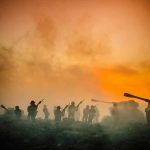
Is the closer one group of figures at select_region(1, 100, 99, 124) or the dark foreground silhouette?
the dark foreground silhouette

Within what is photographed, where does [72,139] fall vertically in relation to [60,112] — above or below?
below

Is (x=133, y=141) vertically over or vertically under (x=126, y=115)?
under

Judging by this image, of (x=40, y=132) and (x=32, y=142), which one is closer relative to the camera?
(x=32, y=142)

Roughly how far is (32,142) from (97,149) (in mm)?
3587

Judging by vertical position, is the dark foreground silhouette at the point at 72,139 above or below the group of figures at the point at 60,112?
below

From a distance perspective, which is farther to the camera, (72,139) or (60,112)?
(60,112)

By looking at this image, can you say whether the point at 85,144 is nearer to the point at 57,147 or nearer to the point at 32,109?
the point at 57,147

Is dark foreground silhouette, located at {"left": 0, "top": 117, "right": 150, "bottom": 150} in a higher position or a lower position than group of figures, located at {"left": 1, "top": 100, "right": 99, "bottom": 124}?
lower

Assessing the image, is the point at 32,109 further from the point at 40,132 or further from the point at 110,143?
the point at 110,143

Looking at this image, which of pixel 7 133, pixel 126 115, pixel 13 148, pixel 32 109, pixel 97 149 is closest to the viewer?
A: pixel 97 149

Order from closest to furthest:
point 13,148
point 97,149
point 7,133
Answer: point 97,149 → point 13,148 → point 7,133

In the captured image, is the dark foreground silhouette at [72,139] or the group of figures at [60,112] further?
the group of figures at [60,112]

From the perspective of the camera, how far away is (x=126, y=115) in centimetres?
3156

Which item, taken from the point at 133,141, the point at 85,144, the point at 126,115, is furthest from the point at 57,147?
the point at 126,115
